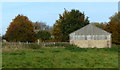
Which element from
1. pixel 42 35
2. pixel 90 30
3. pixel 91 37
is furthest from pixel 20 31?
pixel 91 37

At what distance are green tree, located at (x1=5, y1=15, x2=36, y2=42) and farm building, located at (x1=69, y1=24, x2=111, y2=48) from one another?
38.4ft

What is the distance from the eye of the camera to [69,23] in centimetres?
6147

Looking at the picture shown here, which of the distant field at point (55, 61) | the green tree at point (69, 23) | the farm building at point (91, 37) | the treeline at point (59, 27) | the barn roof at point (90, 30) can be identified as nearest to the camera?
the distant field at point (55, 61)

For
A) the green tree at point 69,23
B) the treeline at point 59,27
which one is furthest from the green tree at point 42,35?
the green tree at point 69,23

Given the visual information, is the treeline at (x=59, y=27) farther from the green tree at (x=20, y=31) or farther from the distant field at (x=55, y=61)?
the distant field at (x=55, y=61)

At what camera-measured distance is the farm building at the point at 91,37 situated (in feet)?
162

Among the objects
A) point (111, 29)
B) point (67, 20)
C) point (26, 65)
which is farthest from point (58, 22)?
point (26, 65)

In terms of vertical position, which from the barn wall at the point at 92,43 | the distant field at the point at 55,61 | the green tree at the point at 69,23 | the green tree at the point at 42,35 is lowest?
the distant field at the point at 55,61

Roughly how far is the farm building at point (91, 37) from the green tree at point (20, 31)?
11.7 metres

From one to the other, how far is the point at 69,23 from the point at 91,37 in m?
12.2

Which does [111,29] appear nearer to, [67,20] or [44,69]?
[67,20]

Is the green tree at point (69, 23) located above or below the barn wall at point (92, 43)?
above

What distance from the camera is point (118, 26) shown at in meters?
54.8

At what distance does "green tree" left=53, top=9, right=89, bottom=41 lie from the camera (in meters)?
60.0
